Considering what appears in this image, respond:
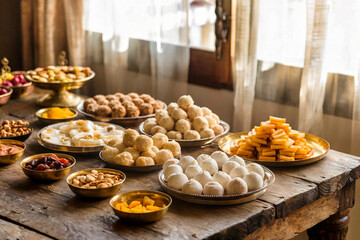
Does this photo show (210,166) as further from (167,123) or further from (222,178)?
(167,123)

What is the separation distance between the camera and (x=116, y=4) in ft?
12.8

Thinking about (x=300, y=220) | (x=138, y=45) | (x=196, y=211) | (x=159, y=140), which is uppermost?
(x=138, y=45)

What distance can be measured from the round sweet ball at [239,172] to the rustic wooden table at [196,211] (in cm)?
10

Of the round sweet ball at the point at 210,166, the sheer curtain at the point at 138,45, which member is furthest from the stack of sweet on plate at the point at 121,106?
the round sweet ball at the point at 210,166

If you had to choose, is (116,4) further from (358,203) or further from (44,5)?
(358,203)

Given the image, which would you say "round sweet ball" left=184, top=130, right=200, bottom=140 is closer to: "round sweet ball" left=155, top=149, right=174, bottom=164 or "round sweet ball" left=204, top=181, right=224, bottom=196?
"round sweet ball" left=155, top=149, right=174, bottom=164

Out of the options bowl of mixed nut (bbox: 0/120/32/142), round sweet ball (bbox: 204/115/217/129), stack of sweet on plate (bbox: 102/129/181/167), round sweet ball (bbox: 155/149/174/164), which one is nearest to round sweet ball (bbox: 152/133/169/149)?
stack of sweet on plate (bbox: 102/129/181/167)

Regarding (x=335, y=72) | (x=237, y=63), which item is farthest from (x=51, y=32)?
(x=335, y=72)

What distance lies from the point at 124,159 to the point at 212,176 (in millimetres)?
353

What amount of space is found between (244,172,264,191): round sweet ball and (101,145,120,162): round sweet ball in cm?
57

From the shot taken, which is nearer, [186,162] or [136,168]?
[186,162]

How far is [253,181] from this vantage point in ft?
5.99

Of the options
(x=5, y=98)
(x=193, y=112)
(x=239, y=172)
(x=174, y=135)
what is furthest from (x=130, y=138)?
(x=5, y=98)

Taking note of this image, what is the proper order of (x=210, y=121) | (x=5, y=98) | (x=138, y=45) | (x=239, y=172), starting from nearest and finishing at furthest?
(x=239, y=172), (x=210, y=121), (x=5, y=98), (x=138, y=45)
